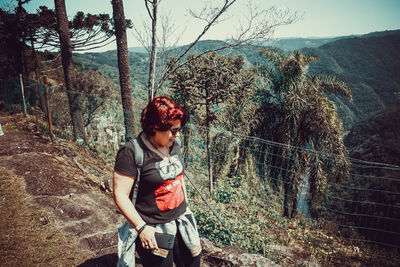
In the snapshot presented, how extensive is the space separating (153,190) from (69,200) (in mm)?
2695

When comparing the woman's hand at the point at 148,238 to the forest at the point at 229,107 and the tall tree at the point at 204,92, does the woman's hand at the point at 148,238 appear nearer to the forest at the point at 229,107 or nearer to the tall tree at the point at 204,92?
the forest at the point at 229,107

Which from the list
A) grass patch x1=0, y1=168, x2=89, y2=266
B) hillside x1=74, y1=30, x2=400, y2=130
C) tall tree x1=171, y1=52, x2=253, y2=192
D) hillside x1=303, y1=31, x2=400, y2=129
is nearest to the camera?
grass patch x1=0, y1=168, x2=89, y2=266

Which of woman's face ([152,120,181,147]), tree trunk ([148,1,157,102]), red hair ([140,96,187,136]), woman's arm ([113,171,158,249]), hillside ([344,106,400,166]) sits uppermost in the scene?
tree trunk ([148,1,157,102])

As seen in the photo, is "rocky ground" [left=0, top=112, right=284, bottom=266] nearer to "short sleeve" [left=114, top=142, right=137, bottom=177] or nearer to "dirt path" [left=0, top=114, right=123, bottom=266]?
"dirt path" [left=0, top=114, right=123, bottom=266]

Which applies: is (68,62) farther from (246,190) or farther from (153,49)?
(246,190)

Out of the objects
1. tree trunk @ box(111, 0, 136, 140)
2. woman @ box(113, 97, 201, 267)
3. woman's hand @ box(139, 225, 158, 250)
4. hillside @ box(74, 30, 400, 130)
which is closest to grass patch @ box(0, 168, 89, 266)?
woman @ box(113, 97, 201, 267)

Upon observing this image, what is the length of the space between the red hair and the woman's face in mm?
29

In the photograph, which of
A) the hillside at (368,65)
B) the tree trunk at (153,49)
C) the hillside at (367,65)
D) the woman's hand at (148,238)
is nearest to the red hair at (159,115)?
the woman's hand at (148,238)

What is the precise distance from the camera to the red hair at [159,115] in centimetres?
135

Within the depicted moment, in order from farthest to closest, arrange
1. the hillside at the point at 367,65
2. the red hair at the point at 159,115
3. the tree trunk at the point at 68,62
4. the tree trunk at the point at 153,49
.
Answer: the hillside at the point at 367,65 → the tree trunk at the point at 68,62 → the tree trunk at the point at 153,49 → the red hair at the point at 159,115

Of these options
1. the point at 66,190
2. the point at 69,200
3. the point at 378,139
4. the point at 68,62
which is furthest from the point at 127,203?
the point at 378,139

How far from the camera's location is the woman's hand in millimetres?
1295

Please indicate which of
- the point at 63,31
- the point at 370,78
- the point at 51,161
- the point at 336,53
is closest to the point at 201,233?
the point at 51,161

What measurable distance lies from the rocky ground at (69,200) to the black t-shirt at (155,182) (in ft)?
4.39
